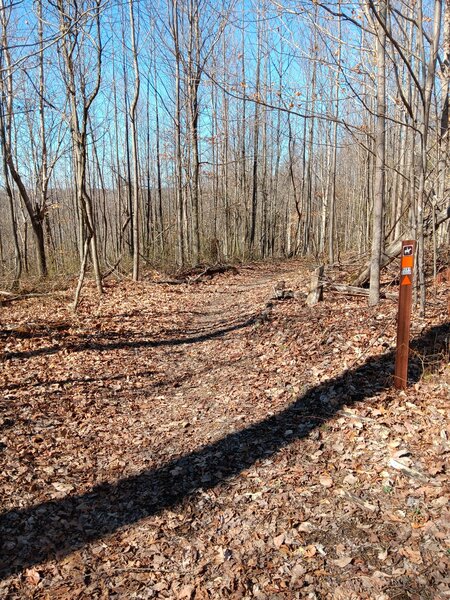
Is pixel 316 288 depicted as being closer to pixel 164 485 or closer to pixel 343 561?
pixel 164 485

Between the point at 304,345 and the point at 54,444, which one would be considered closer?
the point at 54,444

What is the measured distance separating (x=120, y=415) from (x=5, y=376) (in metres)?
2.04

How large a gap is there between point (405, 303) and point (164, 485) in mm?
2808

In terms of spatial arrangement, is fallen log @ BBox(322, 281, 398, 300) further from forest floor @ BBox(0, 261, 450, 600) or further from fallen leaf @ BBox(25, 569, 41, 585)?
fallen leaf @ BBox(25, 569, 41, 585)

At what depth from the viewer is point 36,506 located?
3.32 m

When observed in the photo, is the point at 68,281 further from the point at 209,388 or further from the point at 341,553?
the point at 341,553

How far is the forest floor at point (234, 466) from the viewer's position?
258 cm

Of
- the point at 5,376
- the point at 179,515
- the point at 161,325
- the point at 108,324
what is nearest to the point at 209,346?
the point at 161,325

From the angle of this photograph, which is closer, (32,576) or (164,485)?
(32,576)

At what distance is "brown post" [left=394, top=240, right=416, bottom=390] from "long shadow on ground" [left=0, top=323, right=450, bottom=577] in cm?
40

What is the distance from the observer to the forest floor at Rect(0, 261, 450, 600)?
8.46 ft

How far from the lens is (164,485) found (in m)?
3.55

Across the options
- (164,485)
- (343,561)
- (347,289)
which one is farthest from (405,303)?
(347,289)

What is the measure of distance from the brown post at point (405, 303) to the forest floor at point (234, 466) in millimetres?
361
